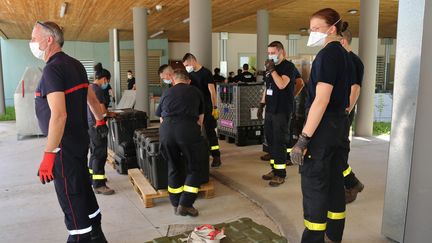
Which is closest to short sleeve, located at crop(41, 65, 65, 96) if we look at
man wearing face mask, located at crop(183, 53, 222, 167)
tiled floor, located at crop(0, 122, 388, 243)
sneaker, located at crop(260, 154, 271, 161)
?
tiled floor, located at crop(0, 122, 388, 243)

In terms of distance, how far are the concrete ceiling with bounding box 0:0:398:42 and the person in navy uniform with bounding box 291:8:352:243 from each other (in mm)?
7395

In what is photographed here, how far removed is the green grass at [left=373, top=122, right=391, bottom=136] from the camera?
9012 millimetres

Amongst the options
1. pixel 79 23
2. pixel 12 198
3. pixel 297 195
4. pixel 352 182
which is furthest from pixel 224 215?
pixel 79 23

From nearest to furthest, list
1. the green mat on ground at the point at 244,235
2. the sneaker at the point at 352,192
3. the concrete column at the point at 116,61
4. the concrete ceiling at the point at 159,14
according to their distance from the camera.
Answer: the green mat on ground at the point at 244,235
the sneaker at the point at 352,192
the concrete ceiling at the point at 159,14
the concrete column at the point at 116,61

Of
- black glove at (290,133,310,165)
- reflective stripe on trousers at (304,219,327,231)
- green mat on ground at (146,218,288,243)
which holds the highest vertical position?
black glove at (290,133,310,165)

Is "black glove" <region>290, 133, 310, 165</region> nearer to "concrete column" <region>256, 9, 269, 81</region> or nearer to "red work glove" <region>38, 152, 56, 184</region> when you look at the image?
"red work glove" <region>38, 152, 56, 184</region>

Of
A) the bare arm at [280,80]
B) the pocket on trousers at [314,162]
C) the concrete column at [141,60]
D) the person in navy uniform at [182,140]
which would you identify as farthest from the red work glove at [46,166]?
the concrete column at [141,60]

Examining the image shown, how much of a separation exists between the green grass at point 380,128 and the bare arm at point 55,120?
8016 mm

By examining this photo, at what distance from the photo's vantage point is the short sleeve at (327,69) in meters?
2.39

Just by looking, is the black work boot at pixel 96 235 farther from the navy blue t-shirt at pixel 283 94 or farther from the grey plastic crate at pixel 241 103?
the grey plastic crate at pixel 241 103

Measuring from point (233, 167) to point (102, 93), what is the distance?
2.37 m

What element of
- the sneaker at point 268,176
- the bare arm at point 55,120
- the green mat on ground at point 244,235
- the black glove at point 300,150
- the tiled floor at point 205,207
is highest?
the bare arm at point 55,120

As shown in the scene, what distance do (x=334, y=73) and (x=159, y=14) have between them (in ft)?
32.5

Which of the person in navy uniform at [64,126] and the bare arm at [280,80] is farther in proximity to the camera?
the bare arm at [280,80]
